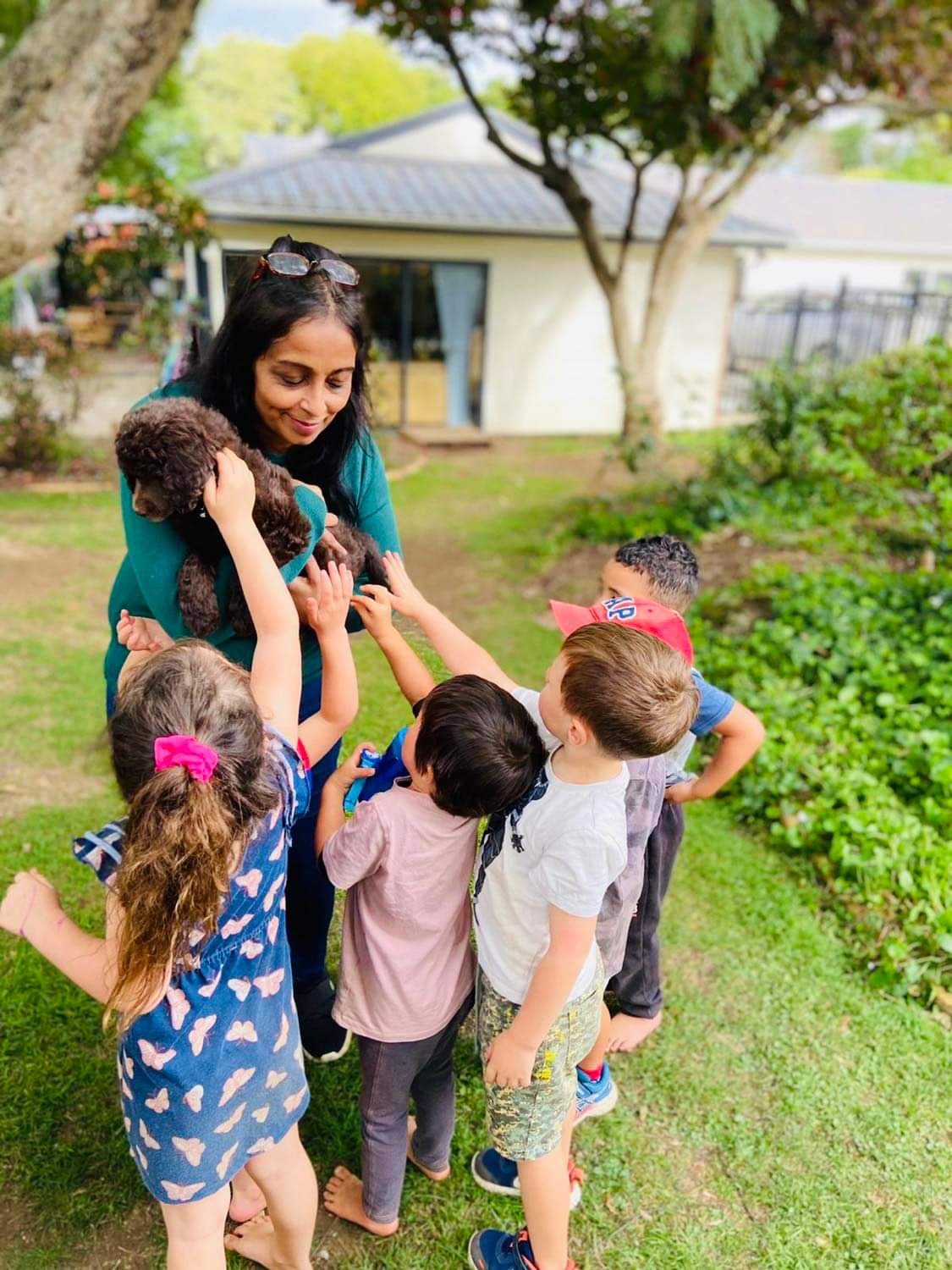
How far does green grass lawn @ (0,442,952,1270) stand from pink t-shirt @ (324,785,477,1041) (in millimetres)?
639

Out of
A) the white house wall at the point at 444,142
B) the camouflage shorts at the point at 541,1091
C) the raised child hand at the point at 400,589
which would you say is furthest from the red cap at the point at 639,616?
the white house wall at the point at 444,142

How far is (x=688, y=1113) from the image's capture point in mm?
2434

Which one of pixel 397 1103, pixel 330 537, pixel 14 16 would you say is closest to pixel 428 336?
pixel 14 16

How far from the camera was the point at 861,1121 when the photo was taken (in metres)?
2.42

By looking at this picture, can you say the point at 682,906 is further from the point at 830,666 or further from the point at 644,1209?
the point at 830,666

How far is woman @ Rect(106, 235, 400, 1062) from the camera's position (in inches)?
64.3

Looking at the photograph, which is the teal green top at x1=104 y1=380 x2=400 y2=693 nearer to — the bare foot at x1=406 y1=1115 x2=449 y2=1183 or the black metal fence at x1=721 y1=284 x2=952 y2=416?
the bare foot at x1=406 y1=1115 x2=449 y2=1183

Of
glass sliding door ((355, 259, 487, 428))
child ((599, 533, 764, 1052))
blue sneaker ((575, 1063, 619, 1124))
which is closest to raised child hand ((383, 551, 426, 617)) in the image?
child ((599, 533, 764, 1052))

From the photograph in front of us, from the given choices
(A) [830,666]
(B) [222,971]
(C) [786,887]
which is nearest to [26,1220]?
(B) [222,971]

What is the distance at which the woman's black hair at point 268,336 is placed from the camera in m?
1.63

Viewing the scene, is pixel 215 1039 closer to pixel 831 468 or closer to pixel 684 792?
pixel 684 792

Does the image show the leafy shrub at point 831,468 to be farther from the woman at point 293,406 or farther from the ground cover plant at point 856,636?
the woman at point 293,406

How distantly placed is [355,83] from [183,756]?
50670 mm

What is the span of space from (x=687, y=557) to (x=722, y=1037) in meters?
1.43
